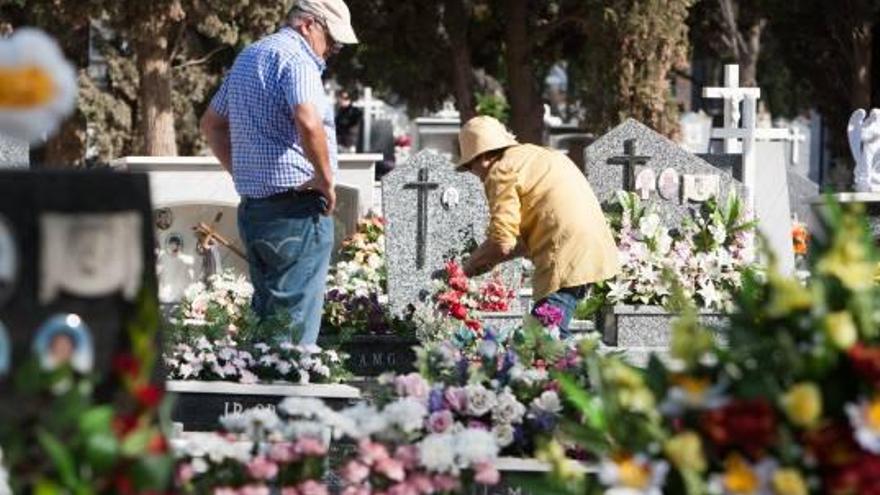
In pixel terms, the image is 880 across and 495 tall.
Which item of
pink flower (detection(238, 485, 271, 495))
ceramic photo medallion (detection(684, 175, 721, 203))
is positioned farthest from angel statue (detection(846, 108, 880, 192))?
pink flower (detection(238, 485, 271, 495))

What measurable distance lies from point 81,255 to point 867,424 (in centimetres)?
144

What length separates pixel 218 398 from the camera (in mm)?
7781

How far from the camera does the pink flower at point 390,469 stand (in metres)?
5.02

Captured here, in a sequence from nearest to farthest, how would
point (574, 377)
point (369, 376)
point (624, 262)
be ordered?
point (574, 377), point (369, 376), point (624, 262)

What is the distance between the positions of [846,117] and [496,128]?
2812 cm

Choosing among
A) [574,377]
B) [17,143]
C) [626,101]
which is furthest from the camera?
[626,101]

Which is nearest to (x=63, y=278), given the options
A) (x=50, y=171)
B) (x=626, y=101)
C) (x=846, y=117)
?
(x=50, y=171)

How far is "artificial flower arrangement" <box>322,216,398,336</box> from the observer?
11.8 metres

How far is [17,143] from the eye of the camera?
381 inches

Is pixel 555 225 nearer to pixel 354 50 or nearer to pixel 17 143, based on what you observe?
pixel 17 143

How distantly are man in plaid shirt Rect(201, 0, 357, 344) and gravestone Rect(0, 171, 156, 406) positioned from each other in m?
3.59

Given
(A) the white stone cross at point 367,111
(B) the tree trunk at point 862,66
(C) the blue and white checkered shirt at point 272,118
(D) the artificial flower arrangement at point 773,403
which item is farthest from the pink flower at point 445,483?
(A) the white stone cross at point 367,111

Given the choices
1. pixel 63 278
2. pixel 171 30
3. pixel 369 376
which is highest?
pixel 171 30

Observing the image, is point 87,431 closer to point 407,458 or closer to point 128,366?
point 128,366
